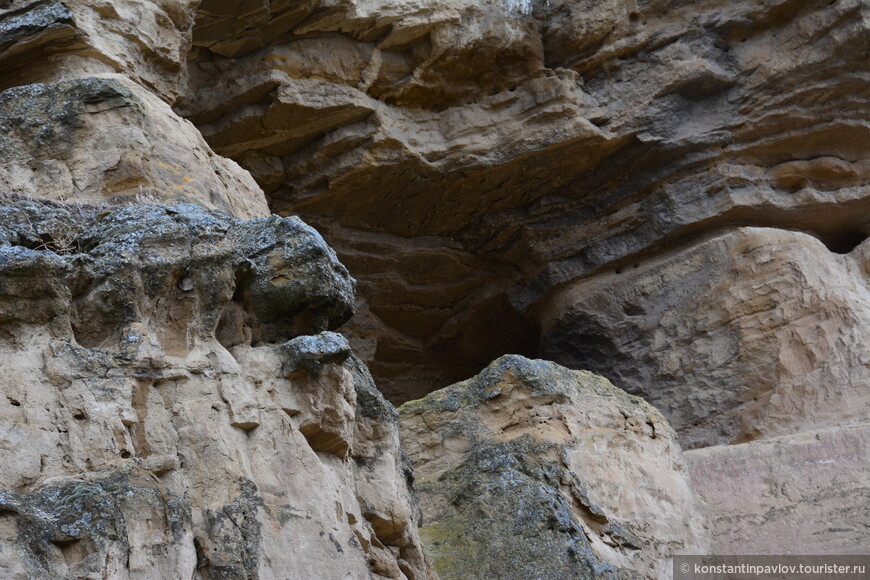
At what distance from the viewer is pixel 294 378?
6984 millimetres

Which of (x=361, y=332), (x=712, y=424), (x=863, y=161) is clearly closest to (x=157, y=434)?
(x=712, y=424)

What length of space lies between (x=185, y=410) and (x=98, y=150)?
265 cm

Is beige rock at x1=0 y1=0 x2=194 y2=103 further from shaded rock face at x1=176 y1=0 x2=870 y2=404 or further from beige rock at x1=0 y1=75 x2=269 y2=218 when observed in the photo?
shaded rock face at x1=176 y1=0 x2=870 y2=404

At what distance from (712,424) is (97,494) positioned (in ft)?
28.9

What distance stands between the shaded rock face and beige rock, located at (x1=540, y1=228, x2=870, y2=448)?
1.83ft

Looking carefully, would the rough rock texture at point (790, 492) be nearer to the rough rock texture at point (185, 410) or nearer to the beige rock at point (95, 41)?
the rough rock texture at point (185, 410)

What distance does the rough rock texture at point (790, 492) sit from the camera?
9.97m

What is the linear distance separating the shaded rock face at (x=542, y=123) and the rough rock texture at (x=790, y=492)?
4.44 meters

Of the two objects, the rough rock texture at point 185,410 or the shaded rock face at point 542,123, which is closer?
the rough rock texture at point 185,410

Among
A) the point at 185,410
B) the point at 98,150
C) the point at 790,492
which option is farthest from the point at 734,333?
the point at 185,410

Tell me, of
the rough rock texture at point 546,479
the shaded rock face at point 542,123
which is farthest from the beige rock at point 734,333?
the rough rock texture at point 546,479

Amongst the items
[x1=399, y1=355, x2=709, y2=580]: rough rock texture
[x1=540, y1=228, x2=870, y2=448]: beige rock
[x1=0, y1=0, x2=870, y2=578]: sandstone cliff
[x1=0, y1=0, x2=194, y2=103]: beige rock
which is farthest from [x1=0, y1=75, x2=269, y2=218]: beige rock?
[x1=540, y1=228, x2=870, y2=448]: beige rock

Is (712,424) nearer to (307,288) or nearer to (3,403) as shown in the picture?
(307,288)

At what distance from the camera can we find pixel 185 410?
643cm
